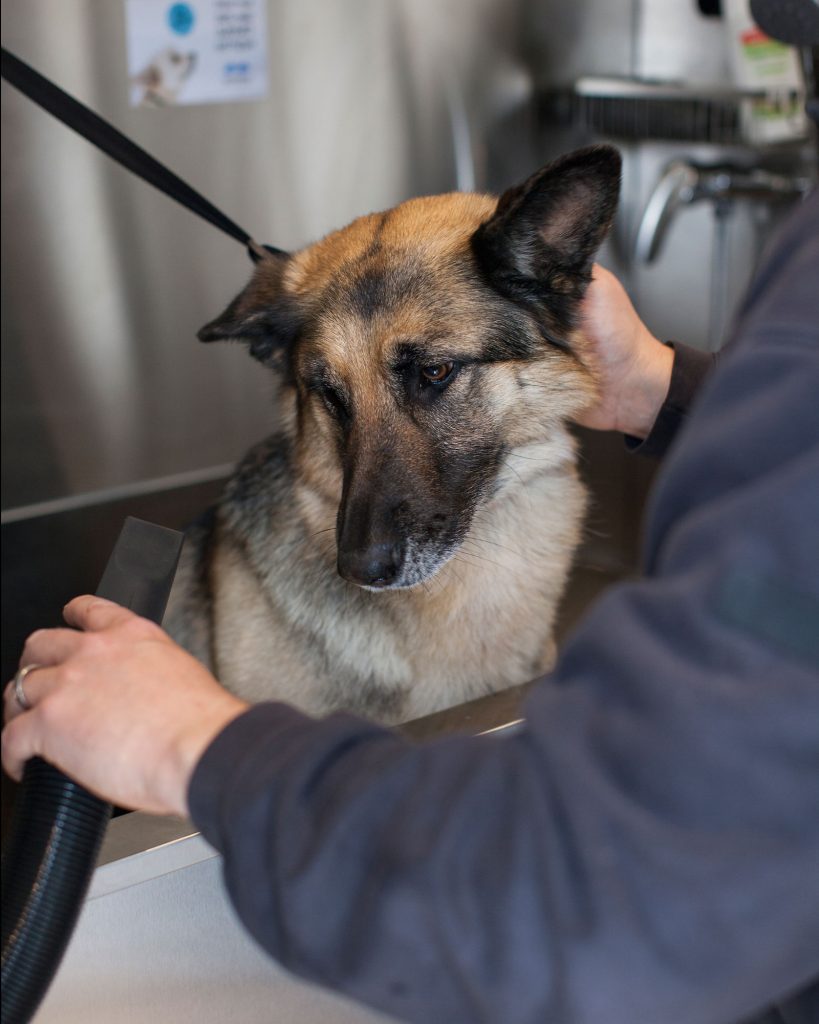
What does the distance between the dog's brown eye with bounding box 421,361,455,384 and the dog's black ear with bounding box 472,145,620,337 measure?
0.09m

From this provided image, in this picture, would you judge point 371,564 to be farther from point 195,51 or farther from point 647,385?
point 195,51

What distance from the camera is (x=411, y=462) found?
99 centimetres

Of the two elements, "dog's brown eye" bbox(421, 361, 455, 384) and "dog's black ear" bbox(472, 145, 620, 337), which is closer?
"dog's black ear" bbox(472, 145, 620, 337)

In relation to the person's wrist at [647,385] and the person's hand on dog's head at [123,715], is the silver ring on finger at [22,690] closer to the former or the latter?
the person's hand on dog's head at [123,715]

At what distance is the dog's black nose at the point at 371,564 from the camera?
93cm

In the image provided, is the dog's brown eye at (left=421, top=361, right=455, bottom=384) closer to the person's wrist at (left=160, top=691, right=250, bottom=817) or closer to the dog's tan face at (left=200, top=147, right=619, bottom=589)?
the dog's tan face at (left=200, top=147, right=619, bottom=589)

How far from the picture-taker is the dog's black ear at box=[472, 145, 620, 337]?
2.92 ft

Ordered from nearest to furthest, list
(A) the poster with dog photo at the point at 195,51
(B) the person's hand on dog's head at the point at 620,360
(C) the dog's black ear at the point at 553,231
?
(C) the dog's black ear at the point at 553,231
(B) the person's hand on dog's head at the point at 620,360
(A) the poster with dog photo at the point at 195,51

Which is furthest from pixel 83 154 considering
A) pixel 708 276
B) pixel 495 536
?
pixel 708 276

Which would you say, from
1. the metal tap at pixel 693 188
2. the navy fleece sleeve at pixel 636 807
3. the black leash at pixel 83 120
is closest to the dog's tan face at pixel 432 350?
the black leash at pixel 83 120

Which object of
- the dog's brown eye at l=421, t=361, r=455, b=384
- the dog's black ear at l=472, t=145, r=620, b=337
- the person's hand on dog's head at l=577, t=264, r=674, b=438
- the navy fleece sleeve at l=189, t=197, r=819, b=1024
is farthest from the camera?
the person's hand on dog's head at l=577, t=264, r=674, b=438

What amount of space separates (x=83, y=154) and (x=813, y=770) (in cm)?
144

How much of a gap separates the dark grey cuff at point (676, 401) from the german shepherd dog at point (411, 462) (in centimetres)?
8

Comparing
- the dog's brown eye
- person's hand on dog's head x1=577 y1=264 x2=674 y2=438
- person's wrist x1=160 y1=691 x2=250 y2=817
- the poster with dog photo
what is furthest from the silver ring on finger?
the poster with dog photo
